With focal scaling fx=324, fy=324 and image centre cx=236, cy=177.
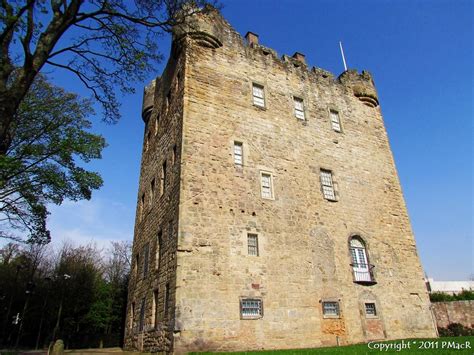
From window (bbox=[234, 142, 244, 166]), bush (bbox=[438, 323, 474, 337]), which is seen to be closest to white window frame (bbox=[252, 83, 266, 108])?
window (bbox=[234, 142, 244, 166])

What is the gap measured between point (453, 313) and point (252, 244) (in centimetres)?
1368

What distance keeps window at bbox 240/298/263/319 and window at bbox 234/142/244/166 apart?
17.9ft

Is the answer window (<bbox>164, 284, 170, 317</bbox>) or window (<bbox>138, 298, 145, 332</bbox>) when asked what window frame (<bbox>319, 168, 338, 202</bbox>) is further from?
window (<bbox>138, 298, 145, 332</bbox>)

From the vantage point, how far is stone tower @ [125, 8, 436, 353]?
11305mm

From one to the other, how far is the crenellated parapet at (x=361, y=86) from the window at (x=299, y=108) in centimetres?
439

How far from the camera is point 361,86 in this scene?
2036cm

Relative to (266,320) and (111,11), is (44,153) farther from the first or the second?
(266,320)

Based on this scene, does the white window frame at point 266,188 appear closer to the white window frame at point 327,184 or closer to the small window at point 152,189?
the white window frame at point 327,184

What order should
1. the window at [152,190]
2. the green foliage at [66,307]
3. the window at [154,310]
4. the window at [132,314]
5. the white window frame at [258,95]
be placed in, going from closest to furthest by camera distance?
the window at [154,310]
the window at [132,314]
the white window frame at [258,95]
the window at [152,190]
the green foliage at [66,307]

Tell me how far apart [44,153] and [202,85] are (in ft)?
30.6

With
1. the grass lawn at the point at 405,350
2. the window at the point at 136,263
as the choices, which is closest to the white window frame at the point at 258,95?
the window at the point at 136,263

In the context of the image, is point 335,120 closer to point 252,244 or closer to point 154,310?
point 252,244

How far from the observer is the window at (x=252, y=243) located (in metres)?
12.4

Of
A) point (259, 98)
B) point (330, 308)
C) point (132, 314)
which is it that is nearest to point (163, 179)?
point (259, 98)
